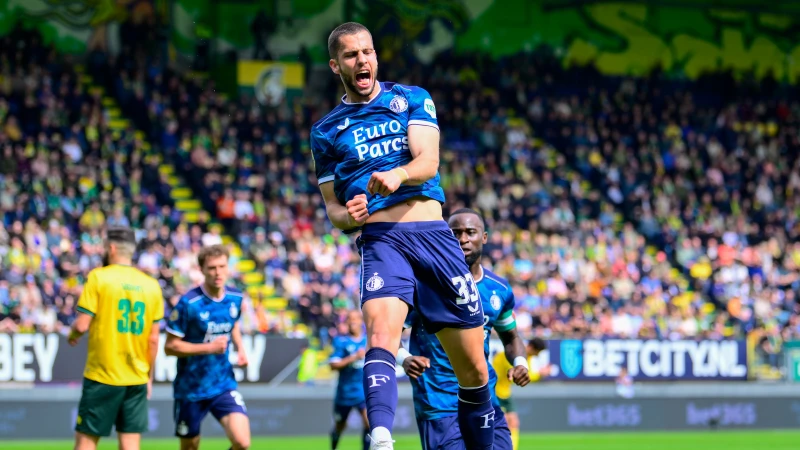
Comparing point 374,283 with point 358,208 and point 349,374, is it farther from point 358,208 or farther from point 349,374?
point 349,374

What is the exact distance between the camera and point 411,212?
6832 millimetres

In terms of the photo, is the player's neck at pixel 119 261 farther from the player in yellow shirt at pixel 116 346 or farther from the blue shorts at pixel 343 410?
the blue shorts at pixel 343 410

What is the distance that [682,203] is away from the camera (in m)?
31.9

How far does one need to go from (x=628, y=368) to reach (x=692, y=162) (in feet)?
43.0

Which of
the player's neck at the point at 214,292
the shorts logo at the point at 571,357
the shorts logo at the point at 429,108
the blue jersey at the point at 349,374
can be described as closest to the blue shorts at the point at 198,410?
the player's neck at the point at 214,292

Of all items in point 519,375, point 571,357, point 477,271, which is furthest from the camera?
point 571,357

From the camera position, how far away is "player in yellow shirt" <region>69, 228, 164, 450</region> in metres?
9.89

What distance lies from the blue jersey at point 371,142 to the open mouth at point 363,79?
128 mm

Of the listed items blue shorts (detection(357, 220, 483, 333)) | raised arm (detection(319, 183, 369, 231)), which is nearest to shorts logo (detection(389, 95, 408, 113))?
raised arm (detection(319, 183, 369, 231))

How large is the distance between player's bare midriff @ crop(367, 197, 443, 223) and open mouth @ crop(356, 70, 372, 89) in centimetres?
68

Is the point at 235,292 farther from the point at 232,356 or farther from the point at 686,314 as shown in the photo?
the point at 686,314

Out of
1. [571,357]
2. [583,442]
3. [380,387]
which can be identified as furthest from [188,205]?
[380,387]

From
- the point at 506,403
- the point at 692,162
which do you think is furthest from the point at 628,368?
the point at 692,162

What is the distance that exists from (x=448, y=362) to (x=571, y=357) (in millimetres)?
13569
